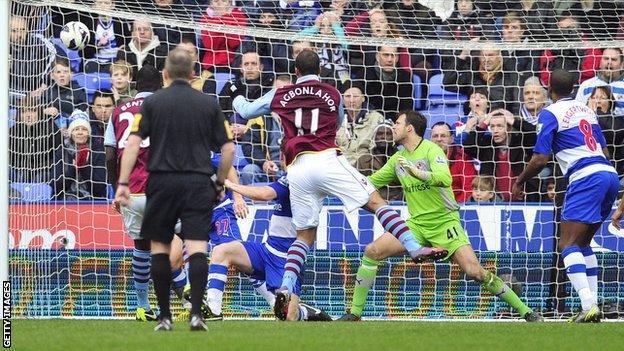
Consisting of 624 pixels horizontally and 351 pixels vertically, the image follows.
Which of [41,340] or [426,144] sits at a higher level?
[426,144]

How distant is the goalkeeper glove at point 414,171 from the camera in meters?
12.2

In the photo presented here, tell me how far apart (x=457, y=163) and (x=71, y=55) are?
4.55 m

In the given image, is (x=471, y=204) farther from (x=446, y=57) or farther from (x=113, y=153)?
(x=113, y=153)

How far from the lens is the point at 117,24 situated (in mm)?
15875

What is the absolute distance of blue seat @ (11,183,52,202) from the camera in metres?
13.4

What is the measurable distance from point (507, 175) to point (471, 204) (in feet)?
3.06

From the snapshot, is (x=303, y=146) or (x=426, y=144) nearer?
(x=303, y=146)

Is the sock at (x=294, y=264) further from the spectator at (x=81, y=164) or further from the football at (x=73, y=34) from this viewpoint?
the football at (x=73, y=34)

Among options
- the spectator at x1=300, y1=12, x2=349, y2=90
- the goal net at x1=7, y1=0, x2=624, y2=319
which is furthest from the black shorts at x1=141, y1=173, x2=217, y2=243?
the spectator at x1=300, y1=12, x2=349, y2=90

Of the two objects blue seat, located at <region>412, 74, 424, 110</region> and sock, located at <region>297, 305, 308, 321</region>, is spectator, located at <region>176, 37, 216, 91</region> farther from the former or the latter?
sock, located at <region>297, 305, 308, 321</region>

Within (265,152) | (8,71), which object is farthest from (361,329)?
(265,152)

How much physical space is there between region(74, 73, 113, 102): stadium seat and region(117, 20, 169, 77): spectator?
415 millimetres

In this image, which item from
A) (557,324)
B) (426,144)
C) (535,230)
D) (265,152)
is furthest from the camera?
(265,152)

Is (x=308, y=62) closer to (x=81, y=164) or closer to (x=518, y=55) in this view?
(x=81, y=164)
